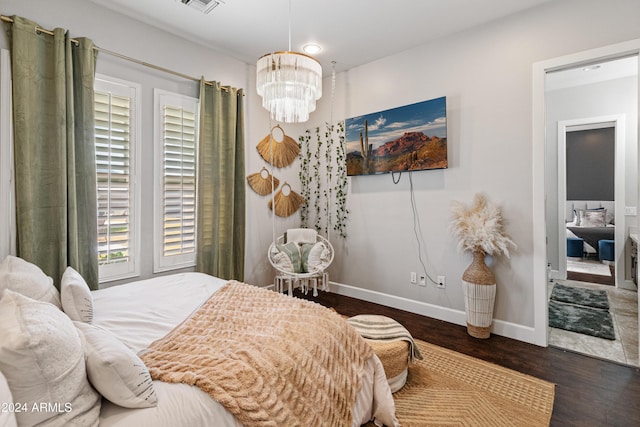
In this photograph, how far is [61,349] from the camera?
0.99 m

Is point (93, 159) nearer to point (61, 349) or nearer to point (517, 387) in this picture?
point (61, 349)

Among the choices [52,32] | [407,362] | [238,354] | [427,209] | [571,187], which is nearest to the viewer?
[238,354]

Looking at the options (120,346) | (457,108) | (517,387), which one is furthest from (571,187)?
(120,346)

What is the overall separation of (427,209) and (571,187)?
13.5 ft

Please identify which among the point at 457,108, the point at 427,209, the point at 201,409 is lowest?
the point at 201,409

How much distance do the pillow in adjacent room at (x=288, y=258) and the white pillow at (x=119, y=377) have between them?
8.05 feet

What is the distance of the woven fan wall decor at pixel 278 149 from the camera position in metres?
4.02

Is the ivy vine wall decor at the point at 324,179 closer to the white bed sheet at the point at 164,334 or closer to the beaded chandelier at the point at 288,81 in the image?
the beaded chandelier at the point at 288,81

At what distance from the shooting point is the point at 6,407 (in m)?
0.81

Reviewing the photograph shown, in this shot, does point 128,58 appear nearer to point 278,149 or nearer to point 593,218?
point 278,149

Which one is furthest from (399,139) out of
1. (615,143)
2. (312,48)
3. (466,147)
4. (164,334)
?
(615,143)

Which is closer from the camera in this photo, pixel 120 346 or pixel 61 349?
pixel 61 349

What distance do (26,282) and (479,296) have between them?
3.25 m

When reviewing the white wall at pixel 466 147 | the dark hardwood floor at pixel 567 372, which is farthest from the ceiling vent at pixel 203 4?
the dark hardwood floor at pixel 567 372
